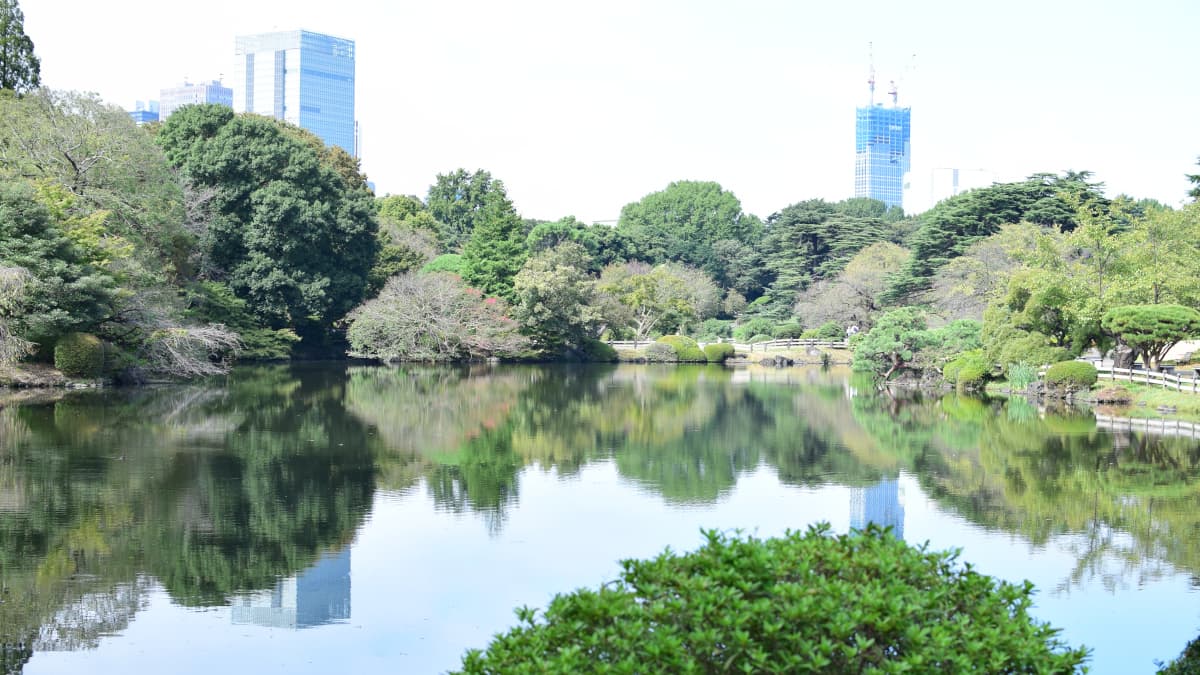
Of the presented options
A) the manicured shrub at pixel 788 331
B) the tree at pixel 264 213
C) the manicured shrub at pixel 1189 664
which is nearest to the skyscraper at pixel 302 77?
the manicured shrub at pixel 788 331

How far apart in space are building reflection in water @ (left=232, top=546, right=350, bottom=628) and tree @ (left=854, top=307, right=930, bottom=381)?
28.4 metres

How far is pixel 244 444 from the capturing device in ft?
52.5

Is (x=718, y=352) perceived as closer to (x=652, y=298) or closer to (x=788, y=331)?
(x=652, y=298)

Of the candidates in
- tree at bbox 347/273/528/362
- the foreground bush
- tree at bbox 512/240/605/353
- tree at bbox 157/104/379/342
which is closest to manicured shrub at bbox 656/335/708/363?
tree at bbox 512/240/605/353

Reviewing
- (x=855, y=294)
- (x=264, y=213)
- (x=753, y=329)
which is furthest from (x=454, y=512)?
(x=753, y=329)

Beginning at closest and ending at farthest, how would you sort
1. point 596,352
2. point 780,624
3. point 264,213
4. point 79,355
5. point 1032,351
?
1. point 780,624
2. point 79,355
3. point 1032,351
4. point 264,213
5. point 596,352

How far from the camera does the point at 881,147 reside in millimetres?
195250

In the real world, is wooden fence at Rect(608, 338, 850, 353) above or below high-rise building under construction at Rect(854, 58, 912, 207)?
below

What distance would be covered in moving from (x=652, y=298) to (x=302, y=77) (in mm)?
138092

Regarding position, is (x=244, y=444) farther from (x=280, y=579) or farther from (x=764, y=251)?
(x=764, y=251)

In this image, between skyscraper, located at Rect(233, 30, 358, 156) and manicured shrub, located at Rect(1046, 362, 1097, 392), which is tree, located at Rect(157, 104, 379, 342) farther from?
skyscraper, located at Rect(233, 30, 358, 156)

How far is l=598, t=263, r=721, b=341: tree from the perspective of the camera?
172 ft

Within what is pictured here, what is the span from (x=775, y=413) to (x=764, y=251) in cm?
4444

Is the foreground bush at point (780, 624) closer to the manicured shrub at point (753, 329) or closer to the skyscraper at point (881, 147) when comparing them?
the manicured shrub at point (753, 329)
